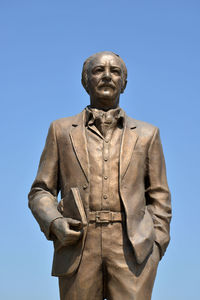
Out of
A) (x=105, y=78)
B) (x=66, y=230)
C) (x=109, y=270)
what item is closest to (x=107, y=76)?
(x=105, y=78)

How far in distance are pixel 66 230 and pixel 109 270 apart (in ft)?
2.44

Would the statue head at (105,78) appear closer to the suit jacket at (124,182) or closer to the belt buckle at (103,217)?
the suit jacket at (124,182)

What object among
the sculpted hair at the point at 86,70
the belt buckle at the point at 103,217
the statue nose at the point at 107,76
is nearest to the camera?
the belt buckle at the point at 103,217

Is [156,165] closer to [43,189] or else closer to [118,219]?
[118,219]

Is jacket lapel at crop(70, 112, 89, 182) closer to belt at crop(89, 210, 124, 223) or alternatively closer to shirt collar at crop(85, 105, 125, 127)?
shirt collar at crop(85, 105, 125, 127)

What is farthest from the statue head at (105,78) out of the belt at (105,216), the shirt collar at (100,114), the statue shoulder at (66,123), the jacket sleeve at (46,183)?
the belt at (105,216)

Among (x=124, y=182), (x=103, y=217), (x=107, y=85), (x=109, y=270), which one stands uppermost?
(x=107, y=85)

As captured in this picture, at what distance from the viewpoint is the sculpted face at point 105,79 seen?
8219 millimetres

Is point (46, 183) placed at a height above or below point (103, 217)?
above

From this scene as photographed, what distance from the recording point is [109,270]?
7.50m

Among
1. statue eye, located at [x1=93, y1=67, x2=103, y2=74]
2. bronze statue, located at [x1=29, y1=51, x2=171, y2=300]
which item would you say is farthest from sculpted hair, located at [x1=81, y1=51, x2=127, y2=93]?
statue eye, located at [x1=93, y1=67, x2=103, y2=74]

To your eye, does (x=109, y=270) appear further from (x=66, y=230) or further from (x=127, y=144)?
(x=127, y=144)

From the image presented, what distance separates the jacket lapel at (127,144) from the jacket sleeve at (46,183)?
3.05 feet

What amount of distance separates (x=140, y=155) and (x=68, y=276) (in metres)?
1.86
